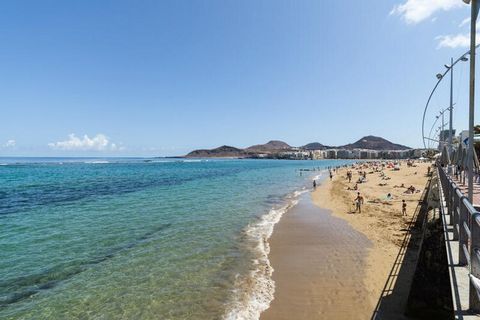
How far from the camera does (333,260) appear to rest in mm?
12984

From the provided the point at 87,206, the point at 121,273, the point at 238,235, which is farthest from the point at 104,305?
the point at 87,206

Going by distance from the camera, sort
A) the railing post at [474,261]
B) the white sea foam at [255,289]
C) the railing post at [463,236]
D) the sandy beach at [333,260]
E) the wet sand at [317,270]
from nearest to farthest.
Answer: the railing post at [474,261], the railing post at [463,236], the white sea foam at [255,289], the wet sand at [317,270], the sandy beach at [333,260]

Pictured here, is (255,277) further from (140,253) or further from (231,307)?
(140,253)

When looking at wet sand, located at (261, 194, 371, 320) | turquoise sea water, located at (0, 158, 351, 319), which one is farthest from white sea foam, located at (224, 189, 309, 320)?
wet sand, located at (261, 194, 371, 320)

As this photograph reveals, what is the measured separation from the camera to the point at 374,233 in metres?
17.1

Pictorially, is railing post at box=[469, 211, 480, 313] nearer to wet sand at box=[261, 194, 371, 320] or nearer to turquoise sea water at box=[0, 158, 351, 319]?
wet sand at box=[261, 194, 371, 320]

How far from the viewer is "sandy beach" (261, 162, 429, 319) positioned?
912 cm

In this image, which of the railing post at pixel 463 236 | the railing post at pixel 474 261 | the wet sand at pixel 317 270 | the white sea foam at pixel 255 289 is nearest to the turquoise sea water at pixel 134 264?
the white sea foam at pixel 255 289

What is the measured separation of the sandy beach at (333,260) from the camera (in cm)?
912

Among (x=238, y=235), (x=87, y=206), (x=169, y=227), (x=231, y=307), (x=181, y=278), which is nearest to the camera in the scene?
(x=231, y=307)

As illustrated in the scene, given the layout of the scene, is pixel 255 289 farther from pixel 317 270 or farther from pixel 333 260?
pixel 333 260

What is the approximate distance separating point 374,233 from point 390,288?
296 inches

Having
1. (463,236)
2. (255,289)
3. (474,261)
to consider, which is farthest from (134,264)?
(474,261)

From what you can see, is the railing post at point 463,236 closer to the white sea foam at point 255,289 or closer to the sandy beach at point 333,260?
the sandy beach at point 333,260
